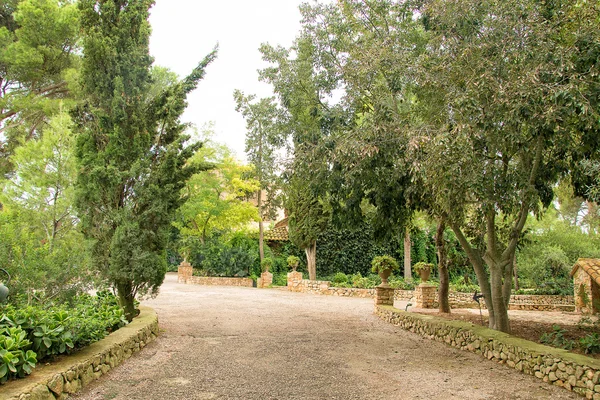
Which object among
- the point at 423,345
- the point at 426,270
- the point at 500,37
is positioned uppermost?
the point at 500,37

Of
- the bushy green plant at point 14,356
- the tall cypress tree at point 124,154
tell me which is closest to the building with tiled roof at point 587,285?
the tall cypress tree at point 124,154

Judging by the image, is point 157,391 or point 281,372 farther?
point 281,372

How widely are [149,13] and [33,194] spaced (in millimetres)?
5449

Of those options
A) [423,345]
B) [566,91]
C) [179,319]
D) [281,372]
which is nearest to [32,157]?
[179,319]

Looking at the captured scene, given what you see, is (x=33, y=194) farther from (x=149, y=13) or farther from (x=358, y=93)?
(x=358, y=93)

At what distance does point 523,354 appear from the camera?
609cm

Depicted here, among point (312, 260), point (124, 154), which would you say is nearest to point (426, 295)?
point (312, 260)

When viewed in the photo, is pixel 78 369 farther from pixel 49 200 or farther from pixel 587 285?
pixel 587 285

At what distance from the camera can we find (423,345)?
8.27m

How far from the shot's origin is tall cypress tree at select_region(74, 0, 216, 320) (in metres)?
8.00

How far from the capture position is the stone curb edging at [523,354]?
16.5 feet

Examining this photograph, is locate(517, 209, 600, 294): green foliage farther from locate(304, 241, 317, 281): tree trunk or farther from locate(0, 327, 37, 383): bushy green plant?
locate(0, 327, 37, 383): bushy green plant

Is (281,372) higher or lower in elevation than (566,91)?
lower

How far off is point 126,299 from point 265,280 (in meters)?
13.7
